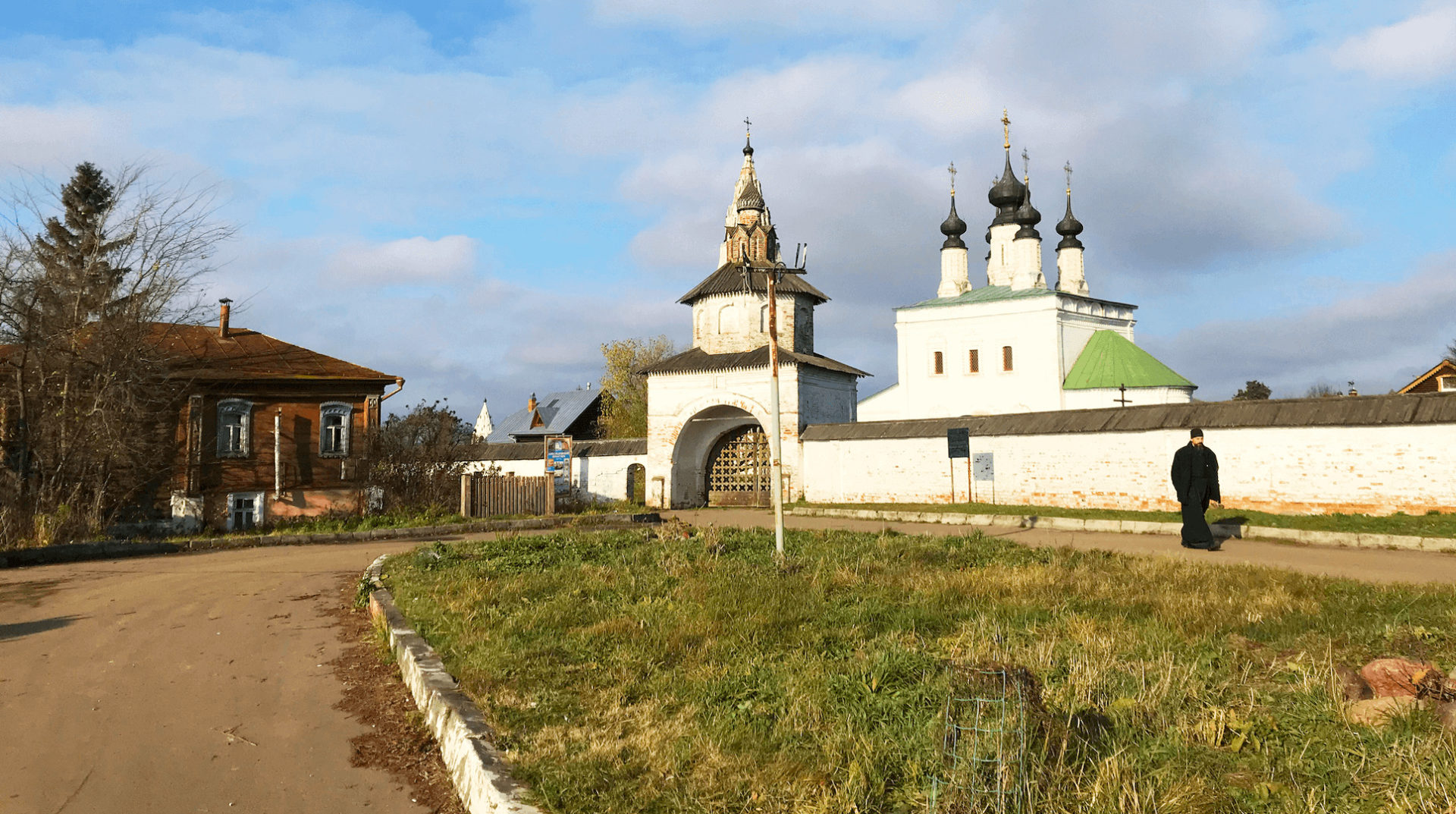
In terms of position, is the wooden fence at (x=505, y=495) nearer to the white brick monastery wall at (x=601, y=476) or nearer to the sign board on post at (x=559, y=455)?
the sign board on post at (x=559, y=455)

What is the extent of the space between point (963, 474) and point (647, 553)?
1419 centimetres

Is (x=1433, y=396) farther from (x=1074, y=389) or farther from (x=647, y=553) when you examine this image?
(x=1074, y=389)

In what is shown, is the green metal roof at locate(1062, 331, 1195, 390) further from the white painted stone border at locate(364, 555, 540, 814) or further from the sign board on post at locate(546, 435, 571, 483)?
the white painted stone border at locate(364, 555, 540, 814)

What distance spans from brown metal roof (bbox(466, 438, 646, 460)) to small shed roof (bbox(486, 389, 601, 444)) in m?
13.5

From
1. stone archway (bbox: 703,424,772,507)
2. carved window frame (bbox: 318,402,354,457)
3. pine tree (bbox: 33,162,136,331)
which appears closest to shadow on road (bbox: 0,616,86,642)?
pine tree (bbox: 33,162,136,331)

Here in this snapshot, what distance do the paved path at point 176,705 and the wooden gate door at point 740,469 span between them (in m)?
19.8

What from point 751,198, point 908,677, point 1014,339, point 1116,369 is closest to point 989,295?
point 1014,339

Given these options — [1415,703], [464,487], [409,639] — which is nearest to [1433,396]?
[1415,703]

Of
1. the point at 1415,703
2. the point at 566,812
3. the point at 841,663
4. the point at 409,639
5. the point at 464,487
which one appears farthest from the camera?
the point at 464,487

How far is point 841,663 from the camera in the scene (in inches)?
217

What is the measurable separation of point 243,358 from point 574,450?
12.4m

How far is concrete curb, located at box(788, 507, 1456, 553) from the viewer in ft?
43.7

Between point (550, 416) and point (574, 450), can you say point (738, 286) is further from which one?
point (550, 416)

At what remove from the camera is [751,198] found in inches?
1316
